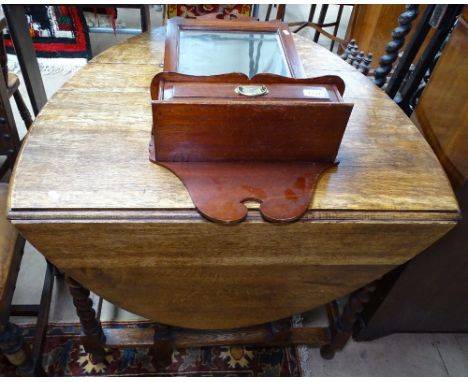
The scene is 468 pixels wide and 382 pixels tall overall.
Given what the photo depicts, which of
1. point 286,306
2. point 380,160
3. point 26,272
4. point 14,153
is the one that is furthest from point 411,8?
point 26,272

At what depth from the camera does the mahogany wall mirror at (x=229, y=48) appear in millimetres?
907

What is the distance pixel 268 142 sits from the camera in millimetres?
772

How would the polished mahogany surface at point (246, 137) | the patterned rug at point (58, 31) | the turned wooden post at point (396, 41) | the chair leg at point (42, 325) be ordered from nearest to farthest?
1. the polished mahogany surface at point (246, 137)
2. the turned wooden post at point (396, 41)
3. the chair leg at point (42, 325)
4. the patterned rug at point (58, 31)

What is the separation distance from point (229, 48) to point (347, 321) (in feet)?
2.97

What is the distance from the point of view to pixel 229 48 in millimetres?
989

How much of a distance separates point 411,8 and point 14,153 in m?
1.44

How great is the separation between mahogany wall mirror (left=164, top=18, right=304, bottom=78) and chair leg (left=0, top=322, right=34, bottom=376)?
30.0 inches

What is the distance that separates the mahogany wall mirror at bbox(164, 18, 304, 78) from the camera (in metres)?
0.91

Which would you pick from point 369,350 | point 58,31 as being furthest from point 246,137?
point 58,31

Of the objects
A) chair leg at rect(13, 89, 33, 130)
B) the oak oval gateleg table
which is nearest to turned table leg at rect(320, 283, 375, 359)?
the oak oval gateleg table

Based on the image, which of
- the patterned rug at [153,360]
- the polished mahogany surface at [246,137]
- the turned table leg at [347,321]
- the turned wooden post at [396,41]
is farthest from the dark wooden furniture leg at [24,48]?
the turned table leg at [347,321]

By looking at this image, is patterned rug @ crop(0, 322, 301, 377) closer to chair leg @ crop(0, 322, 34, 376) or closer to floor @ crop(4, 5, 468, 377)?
floor @ crop(4, 5, 468, 377)

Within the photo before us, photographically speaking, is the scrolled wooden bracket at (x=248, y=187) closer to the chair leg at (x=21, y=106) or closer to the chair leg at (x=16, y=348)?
the chair leg at (x=16, y=348)

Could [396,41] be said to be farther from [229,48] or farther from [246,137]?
[246,137]
